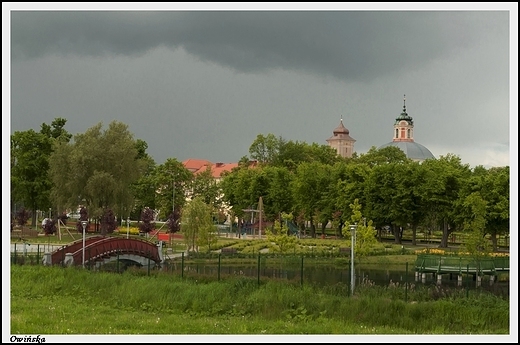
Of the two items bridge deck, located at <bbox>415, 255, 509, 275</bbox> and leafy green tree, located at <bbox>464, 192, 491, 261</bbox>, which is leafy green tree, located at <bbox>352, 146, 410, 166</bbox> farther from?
bridge deck, located at <bbox>415, 255, 509, 275</bbox>

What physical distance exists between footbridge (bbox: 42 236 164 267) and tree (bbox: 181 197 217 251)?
6189 mm

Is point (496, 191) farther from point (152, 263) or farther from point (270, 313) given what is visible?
point (270, 313)

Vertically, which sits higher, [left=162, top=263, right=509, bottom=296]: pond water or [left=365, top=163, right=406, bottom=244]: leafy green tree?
[left=365, top=163, right=406, bottom=244]: leafy green tree

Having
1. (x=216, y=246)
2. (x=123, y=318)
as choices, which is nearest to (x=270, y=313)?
(x=123, y=318)

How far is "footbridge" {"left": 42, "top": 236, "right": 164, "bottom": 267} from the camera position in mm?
27094

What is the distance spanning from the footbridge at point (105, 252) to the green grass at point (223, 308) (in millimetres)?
5226

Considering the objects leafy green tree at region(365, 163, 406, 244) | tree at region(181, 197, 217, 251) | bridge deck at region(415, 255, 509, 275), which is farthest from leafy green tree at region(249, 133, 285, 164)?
bridge deck at region(415, 255, 509, 275)

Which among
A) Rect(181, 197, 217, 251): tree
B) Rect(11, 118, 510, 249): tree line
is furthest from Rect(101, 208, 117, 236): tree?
Rect(181, 197, 217, 251): tree

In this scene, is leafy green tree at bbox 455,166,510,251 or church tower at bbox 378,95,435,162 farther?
church tower at bbox 378,95,435,162

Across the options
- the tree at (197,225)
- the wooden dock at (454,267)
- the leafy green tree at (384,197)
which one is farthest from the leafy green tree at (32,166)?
the wooden dock at (454,267)

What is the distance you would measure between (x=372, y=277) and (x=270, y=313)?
1504 centimetres

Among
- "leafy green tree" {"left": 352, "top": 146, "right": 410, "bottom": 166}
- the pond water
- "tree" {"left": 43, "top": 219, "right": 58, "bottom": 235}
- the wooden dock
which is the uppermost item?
"leafy green tree" {"left": 352, "top": 146, "right": 410, "bottom": 166}

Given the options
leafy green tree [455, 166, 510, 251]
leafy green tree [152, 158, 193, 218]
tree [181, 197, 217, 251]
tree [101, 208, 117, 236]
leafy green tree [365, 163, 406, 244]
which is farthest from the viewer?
leafy green tree [152, 158, 193, 218]

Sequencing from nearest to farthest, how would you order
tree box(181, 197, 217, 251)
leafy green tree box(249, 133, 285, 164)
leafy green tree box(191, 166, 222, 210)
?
tree box(181, 197, 217, 251) → leafy green tree box(191, 166, 222, 210) → leafy green tree box(249, 133, 285, 164)
